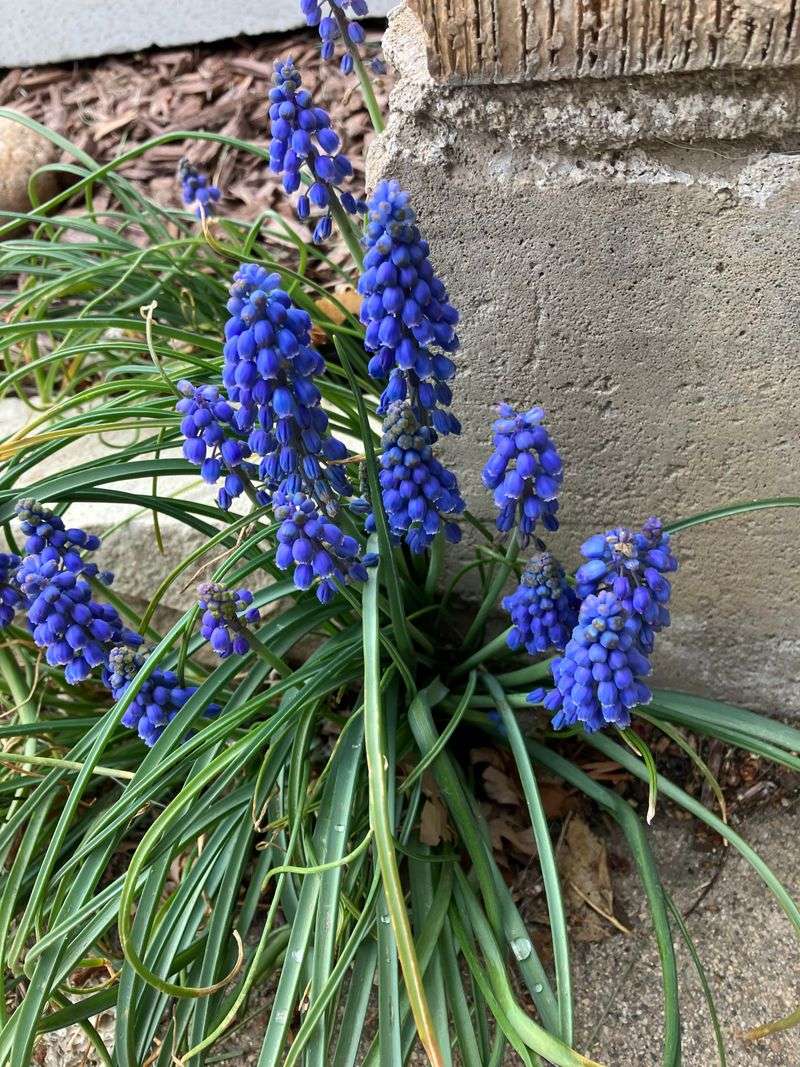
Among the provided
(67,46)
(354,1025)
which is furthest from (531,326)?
(67,46)

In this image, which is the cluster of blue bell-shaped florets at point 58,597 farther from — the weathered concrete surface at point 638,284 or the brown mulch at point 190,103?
the brown mulch at point 190,103

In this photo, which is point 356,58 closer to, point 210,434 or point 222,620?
point 210,434

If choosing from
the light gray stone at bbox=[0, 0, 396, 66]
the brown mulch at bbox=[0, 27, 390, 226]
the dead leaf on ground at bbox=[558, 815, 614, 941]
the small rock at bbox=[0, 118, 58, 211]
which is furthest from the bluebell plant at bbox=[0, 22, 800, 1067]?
the light gray stone at bbox=[0, 0, 396, 66]

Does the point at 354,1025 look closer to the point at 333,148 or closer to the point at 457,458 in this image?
the point at 457,458

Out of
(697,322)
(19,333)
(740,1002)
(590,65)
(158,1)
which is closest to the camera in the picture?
(590,65)

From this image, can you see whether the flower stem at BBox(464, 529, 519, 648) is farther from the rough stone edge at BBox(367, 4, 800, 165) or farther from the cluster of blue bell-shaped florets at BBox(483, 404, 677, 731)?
the rough stone edge at BBox(367, 4, 800, 165)

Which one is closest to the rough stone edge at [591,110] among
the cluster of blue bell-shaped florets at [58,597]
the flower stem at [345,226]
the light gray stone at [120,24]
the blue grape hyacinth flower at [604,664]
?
the flower stem at [345,226]

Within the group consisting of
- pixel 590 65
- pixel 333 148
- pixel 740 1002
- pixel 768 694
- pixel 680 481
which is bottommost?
pixel 740 1002
